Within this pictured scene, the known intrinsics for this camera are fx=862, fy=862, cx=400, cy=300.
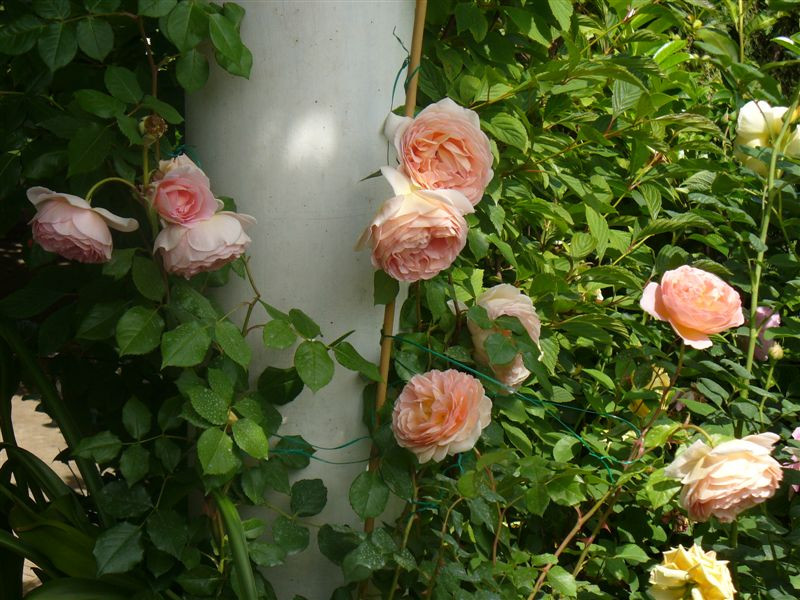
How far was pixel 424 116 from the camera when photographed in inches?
48.0

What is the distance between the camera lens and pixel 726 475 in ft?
4.25

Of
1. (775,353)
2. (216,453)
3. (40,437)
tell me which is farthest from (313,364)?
(40,437)

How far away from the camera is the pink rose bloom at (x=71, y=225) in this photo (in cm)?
108

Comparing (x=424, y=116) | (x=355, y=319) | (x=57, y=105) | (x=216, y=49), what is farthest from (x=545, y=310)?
(x=57, y=105)

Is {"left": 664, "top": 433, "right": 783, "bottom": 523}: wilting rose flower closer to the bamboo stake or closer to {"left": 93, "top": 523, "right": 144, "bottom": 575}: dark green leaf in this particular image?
the bamboo stake

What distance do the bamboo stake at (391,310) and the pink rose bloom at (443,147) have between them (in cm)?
7

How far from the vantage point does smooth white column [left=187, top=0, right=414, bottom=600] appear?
4.06ft

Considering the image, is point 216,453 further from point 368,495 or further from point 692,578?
point 692,578

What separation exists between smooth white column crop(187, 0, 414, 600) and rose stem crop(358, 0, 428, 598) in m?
0.03

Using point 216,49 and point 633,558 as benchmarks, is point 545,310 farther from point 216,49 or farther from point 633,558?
point 216,49

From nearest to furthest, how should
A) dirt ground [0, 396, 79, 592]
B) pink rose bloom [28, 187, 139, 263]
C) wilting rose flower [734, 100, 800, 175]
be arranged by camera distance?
1. pink rose bloom [28, 187, 139, 263]
2. wilting rose flower [734, 100, 800, 175]
3. dirt ground [0, 396, 79, 592]

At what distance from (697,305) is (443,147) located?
19.4 inches

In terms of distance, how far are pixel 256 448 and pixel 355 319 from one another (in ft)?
0.91

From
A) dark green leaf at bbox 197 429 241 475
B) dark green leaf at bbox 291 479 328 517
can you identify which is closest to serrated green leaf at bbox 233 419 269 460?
dark green leaf at bbox 197 429 241 475
